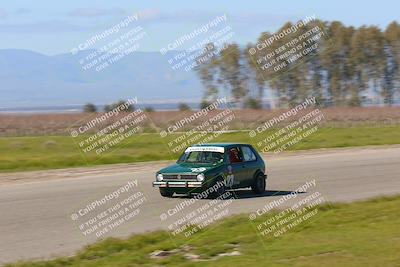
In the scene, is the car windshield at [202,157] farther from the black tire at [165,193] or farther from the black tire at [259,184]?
the black tire at [259,184]

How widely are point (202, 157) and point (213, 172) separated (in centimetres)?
112

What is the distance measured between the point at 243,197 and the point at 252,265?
10.0 metres

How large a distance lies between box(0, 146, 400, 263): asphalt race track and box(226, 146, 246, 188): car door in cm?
45

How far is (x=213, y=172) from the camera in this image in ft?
63.9

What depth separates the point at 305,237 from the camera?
13211 mm

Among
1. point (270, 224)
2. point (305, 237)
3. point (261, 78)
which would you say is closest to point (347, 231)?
point (305, 237)

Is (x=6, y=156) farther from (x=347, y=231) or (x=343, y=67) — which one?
(x=343, y=67)

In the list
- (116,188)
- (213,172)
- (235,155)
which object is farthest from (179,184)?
(116,188)

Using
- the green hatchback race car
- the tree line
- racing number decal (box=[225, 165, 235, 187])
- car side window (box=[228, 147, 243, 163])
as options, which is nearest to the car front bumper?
the green hatchback race car

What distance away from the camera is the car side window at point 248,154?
2110 cm

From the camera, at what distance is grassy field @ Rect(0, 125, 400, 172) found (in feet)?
110

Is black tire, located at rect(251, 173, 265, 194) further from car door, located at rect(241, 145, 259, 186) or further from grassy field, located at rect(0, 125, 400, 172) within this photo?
grassy field, located at rect(0, 125, 400, 172)

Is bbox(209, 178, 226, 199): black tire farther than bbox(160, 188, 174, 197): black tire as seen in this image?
No

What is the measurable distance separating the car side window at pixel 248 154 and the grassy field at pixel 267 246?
5432mm
